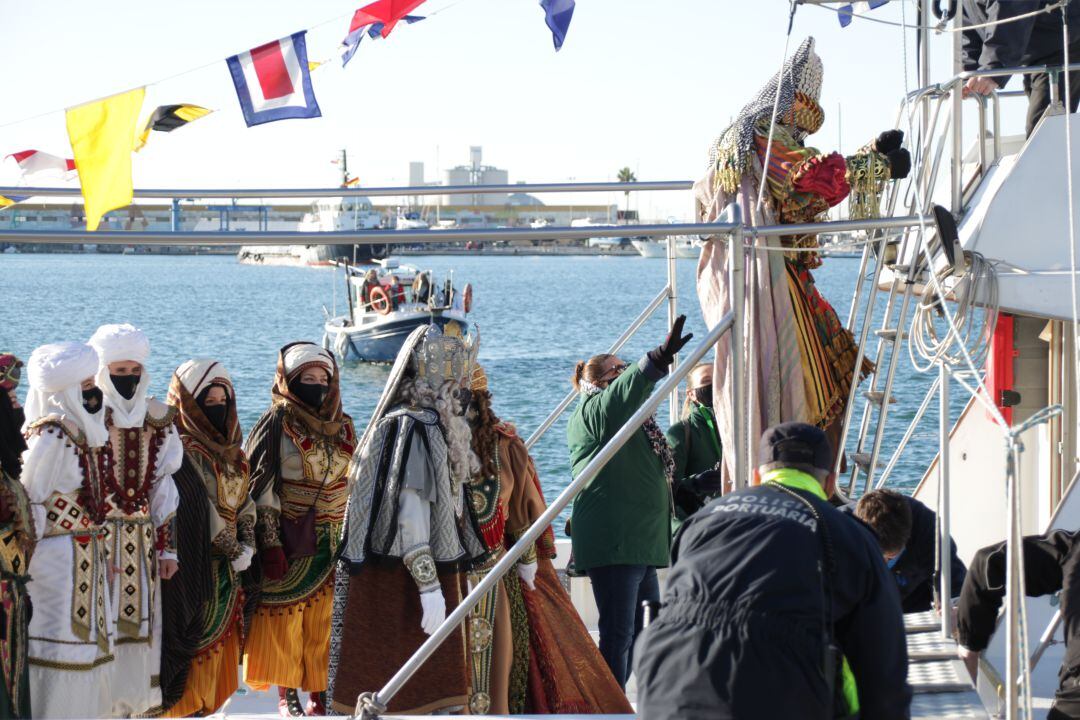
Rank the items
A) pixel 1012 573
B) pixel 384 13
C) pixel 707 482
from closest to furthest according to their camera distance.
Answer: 1. pixel 1012 573
2. pixel 384 13
3. pixel 707 482

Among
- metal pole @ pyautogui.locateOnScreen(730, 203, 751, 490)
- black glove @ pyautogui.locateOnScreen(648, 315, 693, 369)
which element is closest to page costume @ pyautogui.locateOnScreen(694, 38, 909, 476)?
black glove @ pyautogui.locateOnScreen(648, 315, 693, 369)

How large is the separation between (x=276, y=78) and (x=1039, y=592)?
3537 millimetres

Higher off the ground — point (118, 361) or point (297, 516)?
point (118, 361)

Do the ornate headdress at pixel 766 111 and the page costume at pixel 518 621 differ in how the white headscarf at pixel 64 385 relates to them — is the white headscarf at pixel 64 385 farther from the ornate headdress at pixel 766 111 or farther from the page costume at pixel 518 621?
the ornate headdress at pixel 766 111

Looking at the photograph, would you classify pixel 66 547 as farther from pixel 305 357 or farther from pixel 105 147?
pixel 105 147

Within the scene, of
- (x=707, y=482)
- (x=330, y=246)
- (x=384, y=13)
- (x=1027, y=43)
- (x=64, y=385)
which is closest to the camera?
(x=64, y=385)

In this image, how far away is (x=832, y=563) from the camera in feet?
9.92

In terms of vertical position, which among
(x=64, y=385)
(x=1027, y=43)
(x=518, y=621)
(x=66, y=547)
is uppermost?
(x=1027, y=43)

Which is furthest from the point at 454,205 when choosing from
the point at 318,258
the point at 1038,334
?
the point at 1038,334

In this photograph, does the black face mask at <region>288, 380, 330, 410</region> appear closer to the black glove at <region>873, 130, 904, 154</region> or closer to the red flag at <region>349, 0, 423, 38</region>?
the red flag at <region>349, 0, 423, 38</region>

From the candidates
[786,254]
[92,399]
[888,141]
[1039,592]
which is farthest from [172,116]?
[1039,592]

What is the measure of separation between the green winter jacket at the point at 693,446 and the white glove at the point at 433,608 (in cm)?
181

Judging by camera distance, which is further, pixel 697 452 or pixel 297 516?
pixel 697 452

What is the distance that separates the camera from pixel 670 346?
472cm
